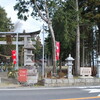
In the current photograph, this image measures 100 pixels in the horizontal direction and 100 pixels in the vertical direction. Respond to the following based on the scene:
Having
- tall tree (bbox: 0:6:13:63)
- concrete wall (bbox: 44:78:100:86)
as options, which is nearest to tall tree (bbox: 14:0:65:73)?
concrete wall (bbox: 44:78:100:86)

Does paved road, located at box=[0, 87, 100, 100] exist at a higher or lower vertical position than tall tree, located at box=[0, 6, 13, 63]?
lower

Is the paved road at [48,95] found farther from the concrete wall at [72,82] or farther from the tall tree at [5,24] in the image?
the tall tree at [5,24]

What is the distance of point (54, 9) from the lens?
2105 centimetres

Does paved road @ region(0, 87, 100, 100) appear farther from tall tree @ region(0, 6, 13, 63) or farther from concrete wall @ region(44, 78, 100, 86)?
tall tree @ region(0, 6, 13, 63)

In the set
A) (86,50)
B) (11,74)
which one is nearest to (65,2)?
(11,74)

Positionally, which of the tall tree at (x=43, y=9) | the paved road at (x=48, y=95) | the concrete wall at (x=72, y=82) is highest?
the tall tree at (x=43, y=9)

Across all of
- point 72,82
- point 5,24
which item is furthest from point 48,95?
point 5,24

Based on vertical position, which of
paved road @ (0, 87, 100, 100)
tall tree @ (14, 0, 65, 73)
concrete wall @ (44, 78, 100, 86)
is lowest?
paved road @ (0, 87, 100, 100)

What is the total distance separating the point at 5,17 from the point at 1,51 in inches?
393

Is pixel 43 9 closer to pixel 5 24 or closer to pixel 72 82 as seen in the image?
pixel 72 82

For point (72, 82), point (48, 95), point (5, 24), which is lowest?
point (48, 95)

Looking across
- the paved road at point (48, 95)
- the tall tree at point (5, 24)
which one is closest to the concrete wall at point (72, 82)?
the paved road at point (48, 95)

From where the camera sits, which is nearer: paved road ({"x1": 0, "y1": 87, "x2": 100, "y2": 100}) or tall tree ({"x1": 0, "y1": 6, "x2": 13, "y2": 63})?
paved road ({"x1": 0, "y1": 87, "x2": 100, "y2": 100})

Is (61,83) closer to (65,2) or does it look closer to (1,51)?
(65,2)
